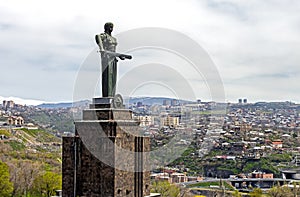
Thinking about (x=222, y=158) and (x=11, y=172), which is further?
(x=222, y=158)

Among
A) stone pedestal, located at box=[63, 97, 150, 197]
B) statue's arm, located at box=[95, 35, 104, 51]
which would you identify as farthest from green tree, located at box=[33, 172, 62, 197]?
statue's arm, located at box=[95, 35, 104, 51]

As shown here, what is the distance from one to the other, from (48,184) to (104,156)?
15703mm

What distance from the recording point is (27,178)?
28094mm

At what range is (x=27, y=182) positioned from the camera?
91.0ft

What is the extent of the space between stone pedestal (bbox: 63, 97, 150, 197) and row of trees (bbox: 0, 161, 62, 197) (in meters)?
14.4

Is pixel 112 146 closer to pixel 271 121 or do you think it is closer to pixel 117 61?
pixel 117 61

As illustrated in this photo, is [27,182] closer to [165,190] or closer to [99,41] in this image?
[165,190]

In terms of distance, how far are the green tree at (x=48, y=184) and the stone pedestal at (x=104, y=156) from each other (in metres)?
14.5

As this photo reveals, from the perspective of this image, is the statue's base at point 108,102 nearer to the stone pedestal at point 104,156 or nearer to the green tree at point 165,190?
the stone pedestal at point 104,156

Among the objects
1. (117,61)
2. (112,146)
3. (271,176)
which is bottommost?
(271,176)

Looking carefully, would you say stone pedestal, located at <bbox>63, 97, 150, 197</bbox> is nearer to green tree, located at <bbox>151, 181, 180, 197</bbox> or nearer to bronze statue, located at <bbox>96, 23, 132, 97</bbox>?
bronze statue, located at <bbox>96, 23, 132, 97</bbox>

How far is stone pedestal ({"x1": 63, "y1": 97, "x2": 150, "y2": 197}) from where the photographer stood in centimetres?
905

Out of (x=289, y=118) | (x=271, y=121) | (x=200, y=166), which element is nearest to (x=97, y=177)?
(x=200, y=166)

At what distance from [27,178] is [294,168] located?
37225 millimetres
